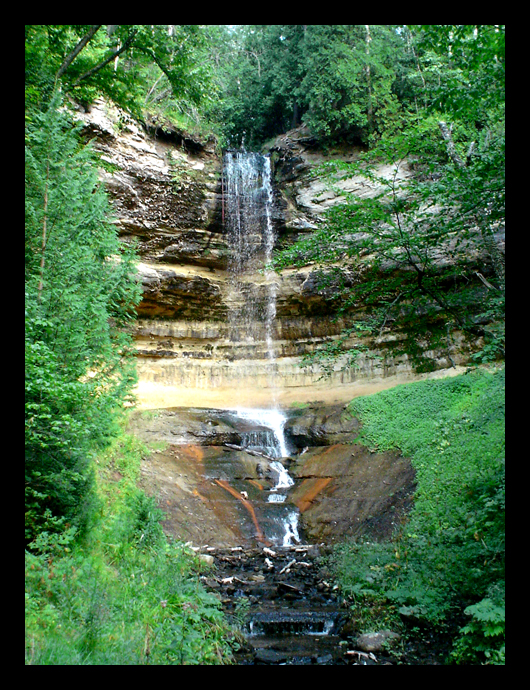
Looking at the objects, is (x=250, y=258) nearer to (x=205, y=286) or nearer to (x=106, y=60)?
(x=205, y=286)

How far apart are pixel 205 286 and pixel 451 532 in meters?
15.6

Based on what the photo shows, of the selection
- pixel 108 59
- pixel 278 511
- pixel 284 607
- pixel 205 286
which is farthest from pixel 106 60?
pixel 205 286

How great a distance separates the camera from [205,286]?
20.3 metres

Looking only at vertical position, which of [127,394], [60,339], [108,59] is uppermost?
[108,59]

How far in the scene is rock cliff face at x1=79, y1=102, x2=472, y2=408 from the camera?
18.7 metres

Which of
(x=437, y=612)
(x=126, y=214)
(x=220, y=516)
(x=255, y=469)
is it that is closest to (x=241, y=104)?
(x=126, y=214)

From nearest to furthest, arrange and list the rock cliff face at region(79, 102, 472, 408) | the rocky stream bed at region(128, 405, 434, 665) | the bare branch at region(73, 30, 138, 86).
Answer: the rocky stream bed at region(128, 405, 434, 665)
the bare branch at region(73, 30, 138, 86)
the rock cliff face at region(79, 102, 472, 408)

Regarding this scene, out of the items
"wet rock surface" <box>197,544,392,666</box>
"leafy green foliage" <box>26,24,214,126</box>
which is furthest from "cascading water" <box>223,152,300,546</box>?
"wet rock surface" <box>197,544,392,666</box>

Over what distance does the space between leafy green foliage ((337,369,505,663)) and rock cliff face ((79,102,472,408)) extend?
235 inches

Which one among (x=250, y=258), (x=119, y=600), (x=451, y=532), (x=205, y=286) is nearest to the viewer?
(x=119, y=600)

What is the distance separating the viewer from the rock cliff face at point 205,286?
61.3ft

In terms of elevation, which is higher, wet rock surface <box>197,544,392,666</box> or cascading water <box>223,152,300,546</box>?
cascading water <box>223,152,300,546</box>

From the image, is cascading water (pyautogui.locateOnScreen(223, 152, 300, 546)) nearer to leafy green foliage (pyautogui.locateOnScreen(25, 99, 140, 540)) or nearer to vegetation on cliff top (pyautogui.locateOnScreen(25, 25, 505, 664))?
vegetation on cliff top (pyautogui.locateOnScreen(25, 25, 505, 664))
